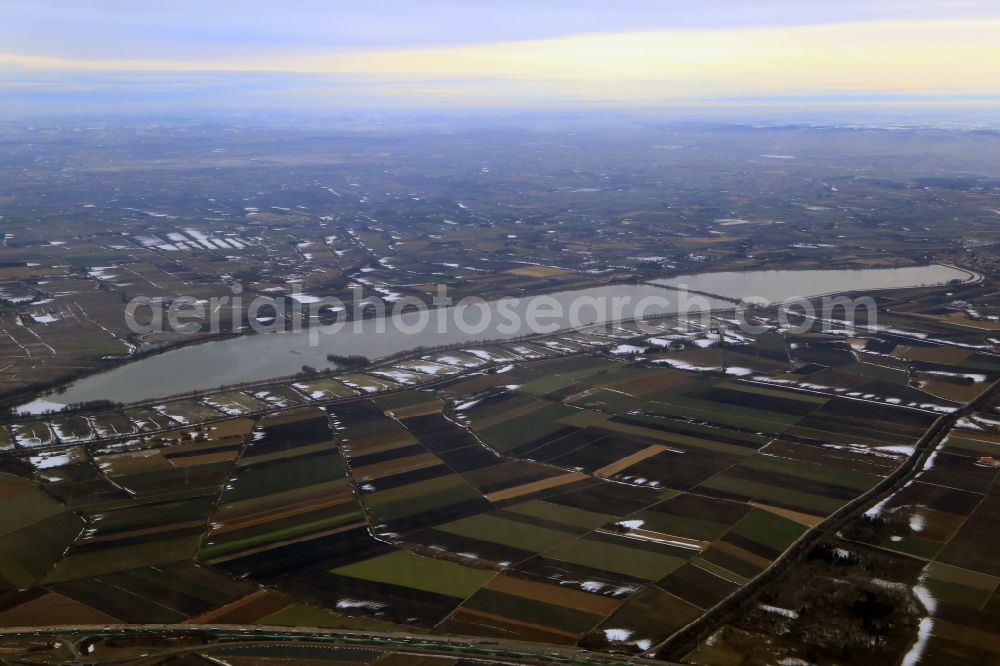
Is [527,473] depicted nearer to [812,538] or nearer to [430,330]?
[812,538]

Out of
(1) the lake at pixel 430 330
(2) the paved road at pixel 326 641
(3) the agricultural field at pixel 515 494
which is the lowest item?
(2) the paved road at pixel 326 641

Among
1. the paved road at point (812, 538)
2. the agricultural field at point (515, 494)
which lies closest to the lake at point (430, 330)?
the agricultural field at point (515, 494)

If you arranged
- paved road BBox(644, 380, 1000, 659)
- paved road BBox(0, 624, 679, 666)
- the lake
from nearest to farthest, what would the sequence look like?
paved road BBox(0, 624, 679, 666), paved road BBox(644, 380, 1000, 659), the lake

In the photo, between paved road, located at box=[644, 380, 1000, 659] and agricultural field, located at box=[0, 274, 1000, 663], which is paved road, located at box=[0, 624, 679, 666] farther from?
paved road, located at box=[644, 380, 1000, 659]

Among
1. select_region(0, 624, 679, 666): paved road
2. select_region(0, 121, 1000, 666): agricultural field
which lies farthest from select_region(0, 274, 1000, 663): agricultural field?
select_region(0, 624, 679, 666): paved road

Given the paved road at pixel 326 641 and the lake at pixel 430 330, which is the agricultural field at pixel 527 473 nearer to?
the paved road at pixel 326 641

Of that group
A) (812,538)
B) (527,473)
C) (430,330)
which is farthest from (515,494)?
(430,330)

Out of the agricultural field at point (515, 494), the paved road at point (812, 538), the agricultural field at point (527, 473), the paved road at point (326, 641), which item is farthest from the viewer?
the agricultural field at point (515, 494)

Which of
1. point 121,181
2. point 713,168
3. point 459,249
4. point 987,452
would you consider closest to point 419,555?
point 987,452
